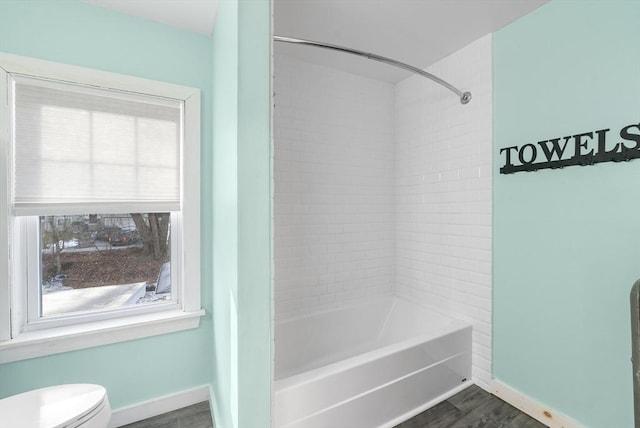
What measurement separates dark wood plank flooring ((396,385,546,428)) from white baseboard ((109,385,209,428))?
1327mm

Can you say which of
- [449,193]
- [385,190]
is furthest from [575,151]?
[385,190]

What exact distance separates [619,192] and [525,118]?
0.67m

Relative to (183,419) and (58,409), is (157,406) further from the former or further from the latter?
(58,409)

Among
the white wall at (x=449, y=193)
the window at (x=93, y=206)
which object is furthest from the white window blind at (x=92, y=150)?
the white wall at (x=449, y=193)

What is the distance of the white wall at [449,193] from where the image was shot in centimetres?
213

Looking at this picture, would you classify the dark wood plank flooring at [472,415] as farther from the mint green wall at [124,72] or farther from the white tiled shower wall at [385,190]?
the mint green wall at [124,72]

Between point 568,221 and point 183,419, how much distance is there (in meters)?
2.61

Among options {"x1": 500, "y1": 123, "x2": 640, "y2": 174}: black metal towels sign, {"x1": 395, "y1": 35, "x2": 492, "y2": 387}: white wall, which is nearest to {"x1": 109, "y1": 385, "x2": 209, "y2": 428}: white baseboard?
{"x1": 395, "y1": 35, "x2": 492, "y2": 387}: white wall

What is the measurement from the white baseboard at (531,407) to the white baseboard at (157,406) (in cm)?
200

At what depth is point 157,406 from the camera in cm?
188

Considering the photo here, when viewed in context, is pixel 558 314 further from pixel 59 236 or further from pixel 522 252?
pixel 59 236

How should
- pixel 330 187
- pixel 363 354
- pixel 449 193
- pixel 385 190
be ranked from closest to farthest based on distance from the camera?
1. pixel 363 354
2. pixel 449 193
3. pixel 330 187
4. pixel 385 190

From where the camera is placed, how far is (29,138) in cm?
161

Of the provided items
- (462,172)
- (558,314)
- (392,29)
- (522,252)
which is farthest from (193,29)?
(558,314)
